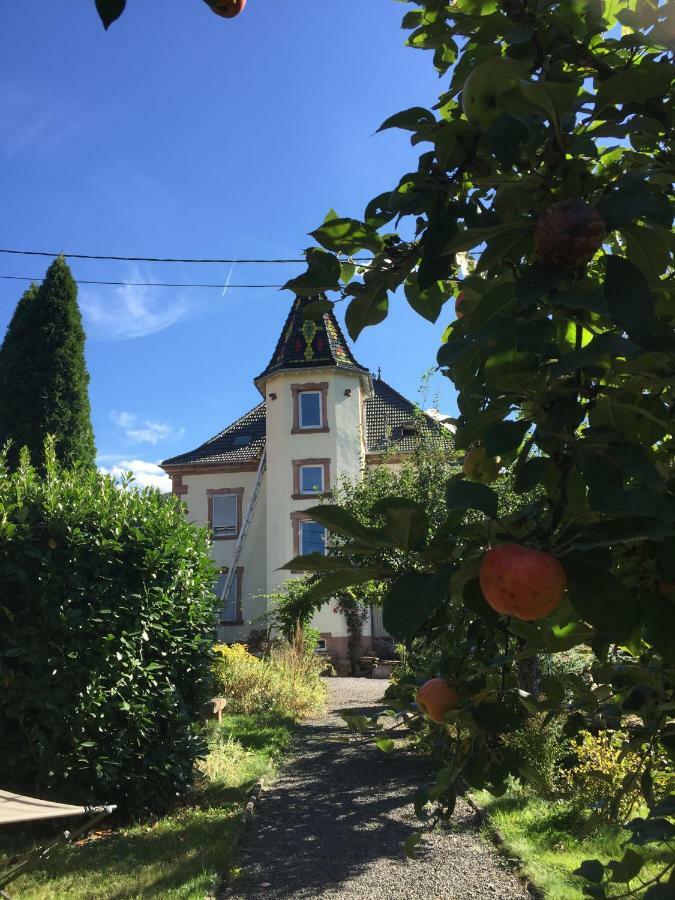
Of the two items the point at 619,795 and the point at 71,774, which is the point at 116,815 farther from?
the point at 619,795

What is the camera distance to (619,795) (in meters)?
1.70

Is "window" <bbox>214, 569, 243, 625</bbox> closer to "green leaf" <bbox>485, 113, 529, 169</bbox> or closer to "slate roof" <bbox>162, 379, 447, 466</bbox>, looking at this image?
"slate roof" <bbox>162, 379, 447, 466</bbox>

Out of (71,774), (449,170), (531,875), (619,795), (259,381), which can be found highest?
(259,381)

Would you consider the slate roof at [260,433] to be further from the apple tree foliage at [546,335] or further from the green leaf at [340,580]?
the green leaf at [340,580]

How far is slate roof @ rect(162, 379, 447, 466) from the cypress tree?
6618mm

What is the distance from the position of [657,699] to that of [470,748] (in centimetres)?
59

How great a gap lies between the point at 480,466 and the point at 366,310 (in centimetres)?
44

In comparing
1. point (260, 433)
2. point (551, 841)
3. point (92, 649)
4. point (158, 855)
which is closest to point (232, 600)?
point (260, 433)

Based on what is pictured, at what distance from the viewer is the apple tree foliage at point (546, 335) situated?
0.92 metres

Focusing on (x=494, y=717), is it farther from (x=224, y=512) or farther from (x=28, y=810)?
(x=224, y=512)

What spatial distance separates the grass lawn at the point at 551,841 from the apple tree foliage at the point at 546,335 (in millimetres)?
3013

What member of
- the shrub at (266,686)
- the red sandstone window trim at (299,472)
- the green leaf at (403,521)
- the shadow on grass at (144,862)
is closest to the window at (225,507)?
the red sandstone window trim at (299,472)

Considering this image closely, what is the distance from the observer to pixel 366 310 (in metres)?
1.63

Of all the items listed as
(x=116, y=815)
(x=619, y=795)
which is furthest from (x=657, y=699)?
(x=116, y=815)
